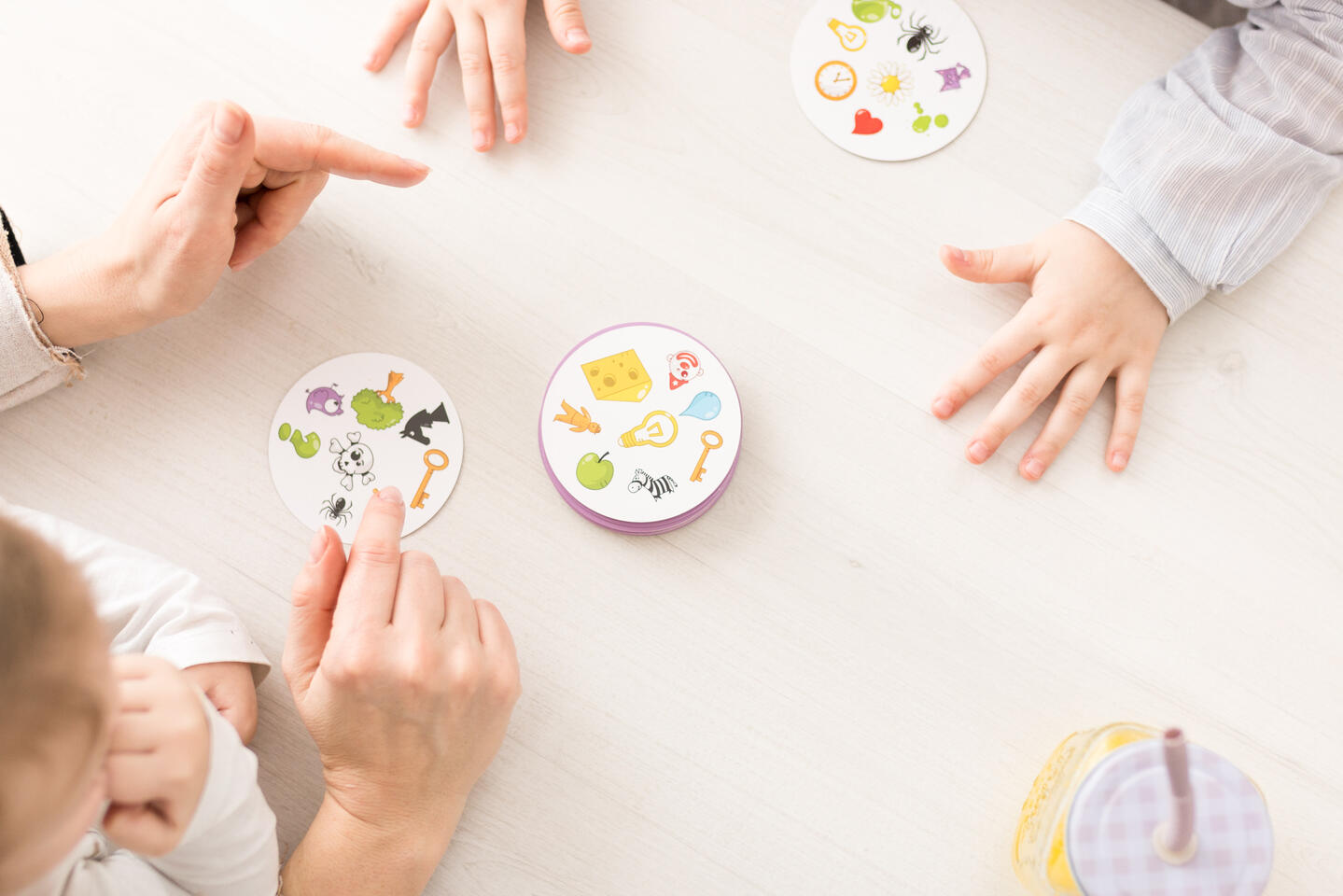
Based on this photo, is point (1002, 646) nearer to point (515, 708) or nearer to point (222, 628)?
point (515, 708)

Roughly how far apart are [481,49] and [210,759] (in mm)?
533

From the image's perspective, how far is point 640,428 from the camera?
2.14ft

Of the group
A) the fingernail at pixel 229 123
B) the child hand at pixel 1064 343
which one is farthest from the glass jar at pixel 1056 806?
the fingernail at pixel 229 123

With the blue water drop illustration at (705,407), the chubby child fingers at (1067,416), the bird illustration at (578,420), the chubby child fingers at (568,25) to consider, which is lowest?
the bird illustration at (578,420)

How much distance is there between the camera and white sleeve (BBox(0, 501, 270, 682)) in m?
0.58

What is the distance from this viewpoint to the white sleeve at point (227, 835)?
19.5 inches

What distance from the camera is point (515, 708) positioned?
626mm

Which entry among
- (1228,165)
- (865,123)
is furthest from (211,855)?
(1228,165)

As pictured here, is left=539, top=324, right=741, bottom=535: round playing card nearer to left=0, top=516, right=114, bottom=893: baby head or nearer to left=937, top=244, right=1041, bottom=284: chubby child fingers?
left=937, top=244, right=1041, bottom=284: chubby child fingers

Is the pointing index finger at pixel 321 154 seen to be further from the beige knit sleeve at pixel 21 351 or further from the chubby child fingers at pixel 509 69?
the beige knit sleeve at pixel 21 351

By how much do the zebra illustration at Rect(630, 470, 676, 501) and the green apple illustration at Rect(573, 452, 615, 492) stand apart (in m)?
0.02

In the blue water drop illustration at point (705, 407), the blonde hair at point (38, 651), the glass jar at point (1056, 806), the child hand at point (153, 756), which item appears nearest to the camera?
the blonde hair at point (38, 651)

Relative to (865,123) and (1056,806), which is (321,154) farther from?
(1056,806)

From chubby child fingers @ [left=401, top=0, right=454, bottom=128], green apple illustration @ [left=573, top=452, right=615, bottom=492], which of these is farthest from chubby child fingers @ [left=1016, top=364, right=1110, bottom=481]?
chubby child fingers @ [left=401, top=0, right=454, bottom=128]
